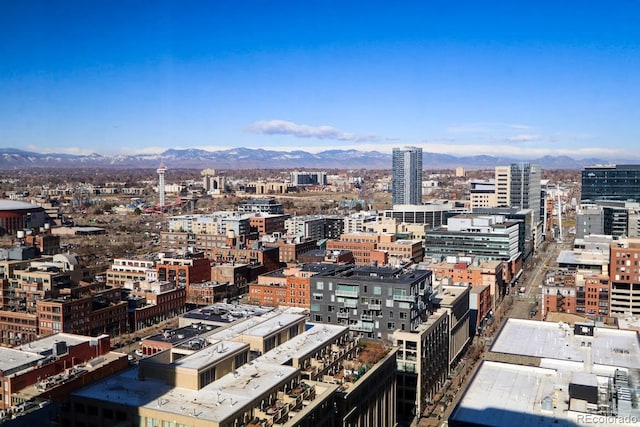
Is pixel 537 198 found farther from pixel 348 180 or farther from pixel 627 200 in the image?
pixel 348 180

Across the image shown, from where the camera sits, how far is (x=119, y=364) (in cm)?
952

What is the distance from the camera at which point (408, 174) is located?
4416cm

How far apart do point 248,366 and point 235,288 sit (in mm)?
11457

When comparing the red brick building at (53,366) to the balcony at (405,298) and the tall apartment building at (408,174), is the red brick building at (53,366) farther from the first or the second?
the tall apartment building at (408,174)

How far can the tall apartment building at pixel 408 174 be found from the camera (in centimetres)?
4400

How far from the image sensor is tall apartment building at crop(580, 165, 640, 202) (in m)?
35.5

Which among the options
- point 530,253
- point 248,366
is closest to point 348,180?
point 530,253

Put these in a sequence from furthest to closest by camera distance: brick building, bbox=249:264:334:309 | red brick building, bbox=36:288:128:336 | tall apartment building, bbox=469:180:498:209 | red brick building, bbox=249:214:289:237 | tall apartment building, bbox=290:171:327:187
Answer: tall apartment building, bbox=290:171:327:187 → tall apartment building, bbox=469:180:498:209 → red brick building, bbox=249:214:289:237 → brick building, bbox=249:264:334:309 → red brick building, bbox=36:288:128:336

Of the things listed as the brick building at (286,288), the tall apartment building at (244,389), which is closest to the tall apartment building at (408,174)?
the brick building at (286,288)

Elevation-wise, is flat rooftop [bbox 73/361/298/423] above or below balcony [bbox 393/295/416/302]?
below

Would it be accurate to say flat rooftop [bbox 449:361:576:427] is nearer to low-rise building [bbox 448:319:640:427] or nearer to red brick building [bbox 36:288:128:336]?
low-rise building [bbox 448:319:640:427]

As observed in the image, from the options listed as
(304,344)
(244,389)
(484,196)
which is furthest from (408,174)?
(244,389)

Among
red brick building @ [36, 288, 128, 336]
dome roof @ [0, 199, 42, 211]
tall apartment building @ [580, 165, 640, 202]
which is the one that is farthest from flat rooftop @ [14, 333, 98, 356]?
tall apartment building @ [580, 165, 640, 202]

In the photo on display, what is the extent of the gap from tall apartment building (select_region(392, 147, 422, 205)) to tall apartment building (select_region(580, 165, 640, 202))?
1124 cm
